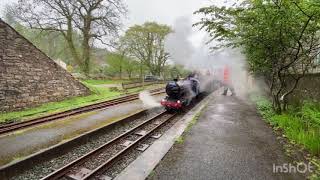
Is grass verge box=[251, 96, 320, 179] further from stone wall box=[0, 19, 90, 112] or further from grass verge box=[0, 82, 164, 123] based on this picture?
stone wall box=[0, 19, 90, 112]

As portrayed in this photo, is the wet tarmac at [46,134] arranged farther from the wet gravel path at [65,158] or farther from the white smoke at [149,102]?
the white smoke at [149,102]

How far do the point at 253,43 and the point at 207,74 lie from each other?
9399 millimetres

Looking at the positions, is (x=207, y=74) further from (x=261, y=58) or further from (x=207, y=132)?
(x=207, y=132)

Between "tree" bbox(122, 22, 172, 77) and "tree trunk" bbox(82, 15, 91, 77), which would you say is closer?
"tree trunk" bbox(82, 15, 91, 77)

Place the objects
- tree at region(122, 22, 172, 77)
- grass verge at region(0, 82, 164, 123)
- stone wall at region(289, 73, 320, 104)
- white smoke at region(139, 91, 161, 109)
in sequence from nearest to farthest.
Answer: stone wall at region(289, 73, 320, 104) → grass verge at region(0, 82, 164, 123) → white smoke at region(139, 91, 161, 109) → tree at region(122, 22, 172, 77)

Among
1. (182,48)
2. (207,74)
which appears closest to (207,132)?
(207,74)

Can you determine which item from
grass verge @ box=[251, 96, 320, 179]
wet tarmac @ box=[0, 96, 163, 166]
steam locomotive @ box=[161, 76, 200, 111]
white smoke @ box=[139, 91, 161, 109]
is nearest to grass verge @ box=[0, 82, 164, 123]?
wet tarmac @ box=[0, 96, 163, 166]

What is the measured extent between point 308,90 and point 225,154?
6443 mm

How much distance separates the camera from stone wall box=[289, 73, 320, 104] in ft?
32.3

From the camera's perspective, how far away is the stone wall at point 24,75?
1183 centimetres

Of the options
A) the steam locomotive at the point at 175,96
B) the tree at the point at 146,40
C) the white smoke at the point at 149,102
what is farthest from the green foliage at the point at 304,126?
the tree at the point at 146,40

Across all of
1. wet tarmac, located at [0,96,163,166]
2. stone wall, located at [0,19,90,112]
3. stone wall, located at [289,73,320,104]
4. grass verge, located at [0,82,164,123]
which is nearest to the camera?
wet tarmac, located at [0,96,163,166]

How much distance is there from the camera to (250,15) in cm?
940

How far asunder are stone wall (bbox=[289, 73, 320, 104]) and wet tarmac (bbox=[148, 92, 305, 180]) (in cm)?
231
